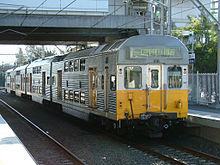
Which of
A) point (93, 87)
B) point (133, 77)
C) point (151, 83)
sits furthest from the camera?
point (93, 87)

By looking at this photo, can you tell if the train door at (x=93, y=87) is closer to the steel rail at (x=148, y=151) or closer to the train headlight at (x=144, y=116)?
the steel rail at (x=148, y=151)

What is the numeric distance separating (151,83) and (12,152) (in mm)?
5170

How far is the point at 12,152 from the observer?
7789mm

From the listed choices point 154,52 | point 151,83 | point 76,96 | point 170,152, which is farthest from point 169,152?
point 76,96

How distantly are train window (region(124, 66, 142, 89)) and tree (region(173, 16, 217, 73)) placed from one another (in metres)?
13.8

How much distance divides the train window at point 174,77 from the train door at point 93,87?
9.41ft

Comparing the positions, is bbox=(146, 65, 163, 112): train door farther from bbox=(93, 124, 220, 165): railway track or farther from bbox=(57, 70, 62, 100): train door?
bbox=(57, 70, 62, 100): train door

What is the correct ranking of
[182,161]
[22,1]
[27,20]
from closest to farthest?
[182,161] < [27,20] < [22,1]

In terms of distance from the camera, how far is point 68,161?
9.38 meters

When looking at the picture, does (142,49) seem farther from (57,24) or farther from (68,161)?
(57,24)

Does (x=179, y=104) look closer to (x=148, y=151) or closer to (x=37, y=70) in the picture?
(x=148, y=151)

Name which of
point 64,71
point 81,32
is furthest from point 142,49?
point 81,32

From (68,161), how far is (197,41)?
19671mm

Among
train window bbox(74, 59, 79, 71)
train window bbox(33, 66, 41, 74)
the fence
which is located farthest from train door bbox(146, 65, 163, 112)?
train window bbox(33, 66, 41, 74)
